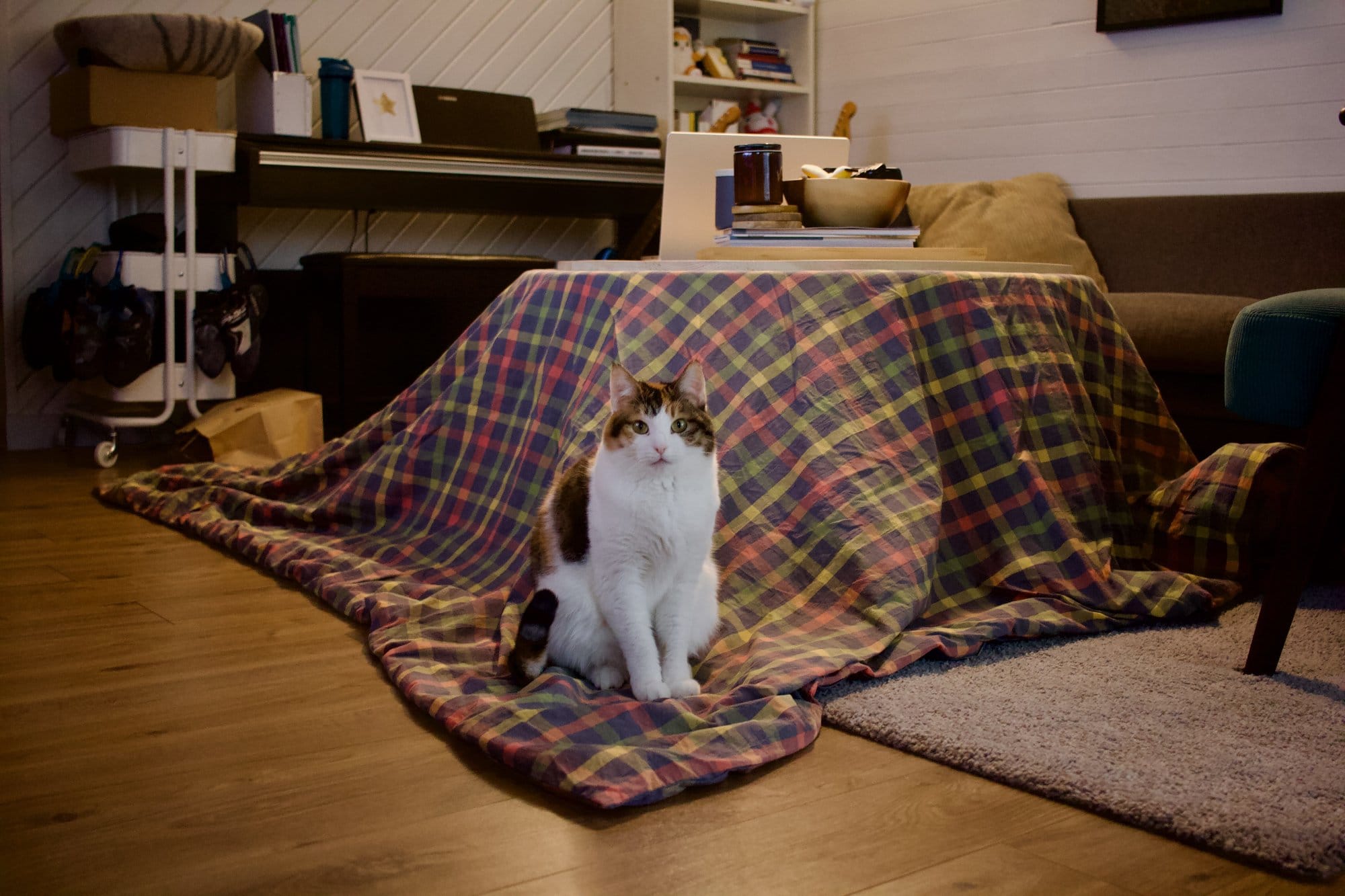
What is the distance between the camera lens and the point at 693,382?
165 centimetres

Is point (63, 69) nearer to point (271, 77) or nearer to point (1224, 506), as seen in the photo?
point (271, 77)

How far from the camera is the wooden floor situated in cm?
117

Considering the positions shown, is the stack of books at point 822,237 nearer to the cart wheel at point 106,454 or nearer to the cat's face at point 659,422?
the cat's face at point 659,422

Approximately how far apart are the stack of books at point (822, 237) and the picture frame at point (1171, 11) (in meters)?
2.33

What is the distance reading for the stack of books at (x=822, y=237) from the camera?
2.11m

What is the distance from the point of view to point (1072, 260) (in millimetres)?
3826

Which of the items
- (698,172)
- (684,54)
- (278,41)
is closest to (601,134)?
(684,54)

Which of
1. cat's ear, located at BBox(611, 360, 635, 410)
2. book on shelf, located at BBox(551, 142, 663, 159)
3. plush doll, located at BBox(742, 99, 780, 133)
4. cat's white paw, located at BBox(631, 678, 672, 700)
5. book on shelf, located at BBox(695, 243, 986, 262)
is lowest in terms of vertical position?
cat's white paw, located at BBox(631, 678, 672, 700)

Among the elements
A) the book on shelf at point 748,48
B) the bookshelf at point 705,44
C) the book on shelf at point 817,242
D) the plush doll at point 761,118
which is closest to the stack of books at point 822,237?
the book on shelf at point 817,242

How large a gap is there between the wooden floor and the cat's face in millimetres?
399

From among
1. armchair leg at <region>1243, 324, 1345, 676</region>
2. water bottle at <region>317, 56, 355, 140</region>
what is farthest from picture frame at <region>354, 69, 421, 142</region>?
armchair leg at <region>1243, 324, 1345, 676</region>

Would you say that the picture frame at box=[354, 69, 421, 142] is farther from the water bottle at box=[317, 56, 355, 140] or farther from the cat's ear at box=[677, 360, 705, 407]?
the cat's ear at box=[677, 360, 705, 407]

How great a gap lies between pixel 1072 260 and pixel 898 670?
243 cm

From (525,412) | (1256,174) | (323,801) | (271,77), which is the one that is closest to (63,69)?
(271,77)
